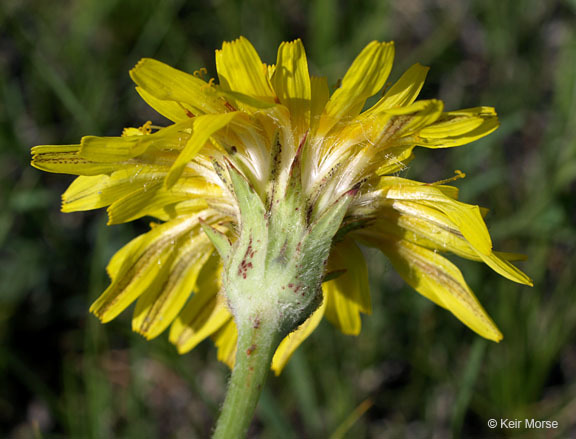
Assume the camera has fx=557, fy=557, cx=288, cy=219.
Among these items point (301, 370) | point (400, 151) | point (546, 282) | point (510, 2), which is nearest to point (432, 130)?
point (400, 151)

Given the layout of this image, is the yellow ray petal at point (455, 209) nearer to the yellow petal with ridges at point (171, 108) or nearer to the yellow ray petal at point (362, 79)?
the yellow ray petal at point (362, 79)

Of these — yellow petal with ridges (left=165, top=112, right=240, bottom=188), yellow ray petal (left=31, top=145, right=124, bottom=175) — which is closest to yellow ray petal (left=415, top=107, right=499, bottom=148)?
yellow petal with ridges (left=165, top=112, right=240, bottom=188)

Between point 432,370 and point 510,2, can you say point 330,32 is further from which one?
point 432,370

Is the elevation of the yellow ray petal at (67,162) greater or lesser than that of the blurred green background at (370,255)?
greater

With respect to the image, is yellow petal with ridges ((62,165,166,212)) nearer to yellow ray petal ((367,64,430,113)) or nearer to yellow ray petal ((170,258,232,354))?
yellow ray petal ((170,258,232,354))

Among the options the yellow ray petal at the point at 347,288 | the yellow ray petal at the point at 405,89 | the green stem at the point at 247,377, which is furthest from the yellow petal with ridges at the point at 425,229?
the green stem at the point at 247,377

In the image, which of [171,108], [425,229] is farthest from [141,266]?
[425,229]

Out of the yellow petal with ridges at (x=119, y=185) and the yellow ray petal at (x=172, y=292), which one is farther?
the yellow ray petal at (x=172, y=292)
